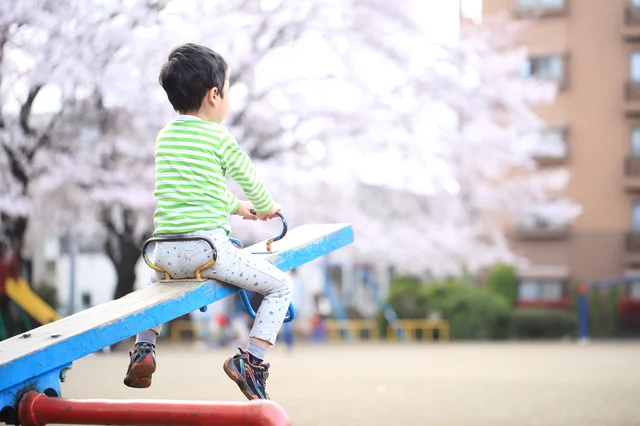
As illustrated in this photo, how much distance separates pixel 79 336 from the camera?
11.3 ft

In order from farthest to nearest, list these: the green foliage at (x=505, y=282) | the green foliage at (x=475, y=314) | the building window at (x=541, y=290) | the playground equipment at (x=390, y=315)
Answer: the building window at (x=541, y=290) < the green foliage at (x=505, y=282) < the green foliage at (x=475, y=314) < the playground equipment at (x=390, y=315)

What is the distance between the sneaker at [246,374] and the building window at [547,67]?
27.7m

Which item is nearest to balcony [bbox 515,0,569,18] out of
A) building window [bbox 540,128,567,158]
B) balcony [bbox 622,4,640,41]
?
balcony [bbox 622,4,640,41]

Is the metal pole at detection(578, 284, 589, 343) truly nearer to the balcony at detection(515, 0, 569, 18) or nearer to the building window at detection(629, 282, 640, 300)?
the building window at detection(629, 282, 640, 300)

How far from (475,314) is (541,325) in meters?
1.96

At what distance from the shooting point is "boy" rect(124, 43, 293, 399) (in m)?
3.86

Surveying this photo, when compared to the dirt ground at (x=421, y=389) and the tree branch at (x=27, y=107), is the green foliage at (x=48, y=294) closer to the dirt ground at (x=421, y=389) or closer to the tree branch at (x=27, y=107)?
the dirt ground at (x=421, y=389)

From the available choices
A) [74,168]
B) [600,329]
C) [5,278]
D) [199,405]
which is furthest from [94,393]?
[600,329]

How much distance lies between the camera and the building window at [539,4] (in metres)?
30.2

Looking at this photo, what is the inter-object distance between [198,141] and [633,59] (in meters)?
28.3

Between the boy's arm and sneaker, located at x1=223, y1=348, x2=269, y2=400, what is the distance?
2.10 feet

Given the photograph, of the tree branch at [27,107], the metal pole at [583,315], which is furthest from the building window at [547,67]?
the tree branch at [27,107]

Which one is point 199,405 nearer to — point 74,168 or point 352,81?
point 74,168

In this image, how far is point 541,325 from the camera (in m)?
27.1
